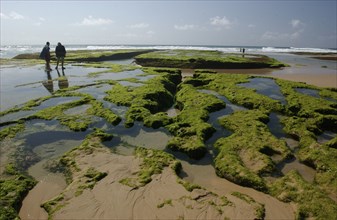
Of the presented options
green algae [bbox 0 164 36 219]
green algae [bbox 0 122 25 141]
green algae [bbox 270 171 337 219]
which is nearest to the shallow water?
green algae [bbox 0 122 25 141]

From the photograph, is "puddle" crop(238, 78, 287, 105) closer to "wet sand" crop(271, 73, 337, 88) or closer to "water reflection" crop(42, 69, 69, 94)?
"wet sand" crop(271, 73, 337, 88)

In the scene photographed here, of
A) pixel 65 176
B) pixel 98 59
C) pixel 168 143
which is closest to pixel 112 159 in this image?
pixel 65 176

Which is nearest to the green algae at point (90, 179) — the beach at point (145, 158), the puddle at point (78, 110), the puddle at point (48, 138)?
the beach at point (145, 158)

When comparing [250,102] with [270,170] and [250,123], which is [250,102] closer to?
[250,123]

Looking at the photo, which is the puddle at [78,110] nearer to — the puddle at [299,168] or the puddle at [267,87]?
the puddle at [299,168]

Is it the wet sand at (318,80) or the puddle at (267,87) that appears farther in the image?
the wet sand at (318,80)

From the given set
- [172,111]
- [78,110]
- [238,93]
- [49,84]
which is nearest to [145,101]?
[172,111]

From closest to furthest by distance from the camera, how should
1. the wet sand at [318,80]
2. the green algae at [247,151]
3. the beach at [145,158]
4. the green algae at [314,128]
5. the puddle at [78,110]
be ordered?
1. the beach at [145,158]
2. the green algae at [247,151]
3. the green algae at [314,128]
4. the puddle at [78,110]
5. the wet sand at [318,80]
